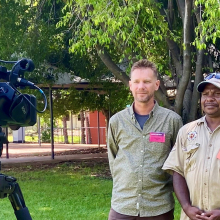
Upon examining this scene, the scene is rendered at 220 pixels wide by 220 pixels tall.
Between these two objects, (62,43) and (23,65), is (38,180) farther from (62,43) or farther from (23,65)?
(23,65)

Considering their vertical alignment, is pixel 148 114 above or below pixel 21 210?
above

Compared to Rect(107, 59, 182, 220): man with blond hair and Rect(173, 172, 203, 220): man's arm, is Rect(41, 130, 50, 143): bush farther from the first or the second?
Rect(173, 172, 203, 220): man's arm

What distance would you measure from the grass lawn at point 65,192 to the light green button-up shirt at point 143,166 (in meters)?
3.09

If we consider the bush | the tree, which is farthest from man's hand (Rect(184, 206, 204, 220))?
the bush

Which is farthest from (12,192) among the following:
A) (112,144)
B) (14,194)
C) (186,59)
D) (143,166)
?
(186,59)

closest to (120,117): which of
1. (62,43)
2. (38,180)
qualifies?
(38,180)

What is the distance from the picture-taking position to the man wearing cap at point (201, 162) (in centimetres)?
259

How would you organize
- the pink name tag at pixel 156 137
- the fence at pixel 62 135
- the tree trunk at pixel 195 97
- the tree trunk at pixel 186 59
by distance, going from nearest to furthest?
the pink name tag at pixel 156 137, the tree trunk at pixel 186 59, the tree trunk at pixel 195 97, the fence at pixel 62 135

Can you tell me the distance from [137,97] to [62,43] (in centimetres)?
726

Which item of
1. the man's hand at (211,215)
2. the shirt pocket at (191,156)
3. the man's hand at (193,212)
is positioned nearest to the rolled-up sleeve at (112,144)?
the shirt pocket at (191,156)

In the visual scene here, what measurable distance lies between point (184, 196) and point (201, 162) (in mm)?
257

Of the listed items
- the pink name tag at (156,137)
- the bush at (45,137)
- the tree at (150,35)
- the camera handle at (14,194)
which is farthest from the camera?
the bush at (45,137)

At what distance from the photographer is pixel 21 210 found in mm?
2871

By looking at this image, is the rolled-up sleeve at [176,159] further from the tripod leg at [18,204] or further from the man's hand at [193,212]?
the tripod leg at [18,204]
